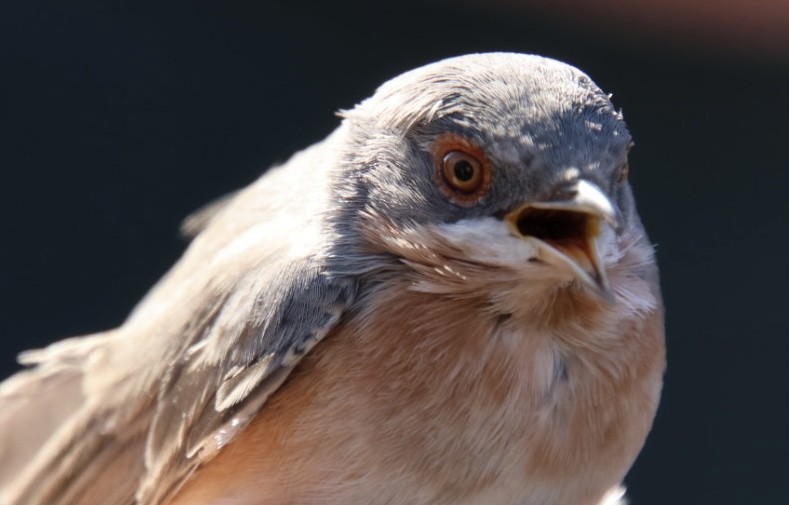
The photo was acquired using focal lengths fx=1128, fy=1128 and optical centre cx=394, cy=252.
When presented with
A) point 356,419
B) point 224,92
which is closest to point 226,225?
point 356,419

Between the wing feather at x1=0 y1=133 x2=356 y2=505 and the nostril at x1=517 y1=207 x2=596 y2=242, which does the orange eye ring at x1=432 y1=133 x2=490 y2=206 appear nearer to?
the nostril at x1=517 y1=207 x2=596 y2=242

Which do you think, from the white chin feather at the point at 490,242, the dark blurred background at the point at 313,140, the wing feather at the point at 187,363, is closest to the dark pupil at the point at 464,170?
the white chin feather at the point at 490,242

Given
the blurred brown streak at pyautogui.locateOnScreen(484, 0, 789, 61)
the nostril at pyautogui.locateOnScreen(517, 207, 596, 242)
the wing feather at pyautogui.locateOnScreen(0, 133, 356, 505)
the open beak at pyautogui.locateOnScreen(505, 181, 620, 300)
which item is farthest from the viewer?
the blurred brown streak at pyautogui.locateOnScreen(484, 0, 789, 61)

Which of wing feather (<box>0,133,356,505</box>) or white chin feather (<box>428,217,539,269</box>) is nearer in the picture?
white chin feather (<box>428,217,539,269</box>)

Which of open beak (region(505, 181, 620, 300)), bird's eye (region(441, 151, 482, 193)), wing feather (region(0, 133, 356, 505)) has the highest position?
bird's eye (region(441, 151, 482, 193))

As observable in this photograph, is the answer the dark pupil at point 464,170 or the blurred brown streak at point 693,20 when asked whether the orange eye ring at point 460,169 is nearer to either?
the dark pupil at point 464,170

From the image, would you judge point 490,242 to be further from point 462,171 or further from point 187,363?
point 187,363

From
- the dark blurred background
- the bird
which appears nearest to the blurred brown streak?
the dark blurred background

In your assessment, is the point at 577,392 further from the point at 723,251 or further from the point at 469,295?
the point at 723,251
